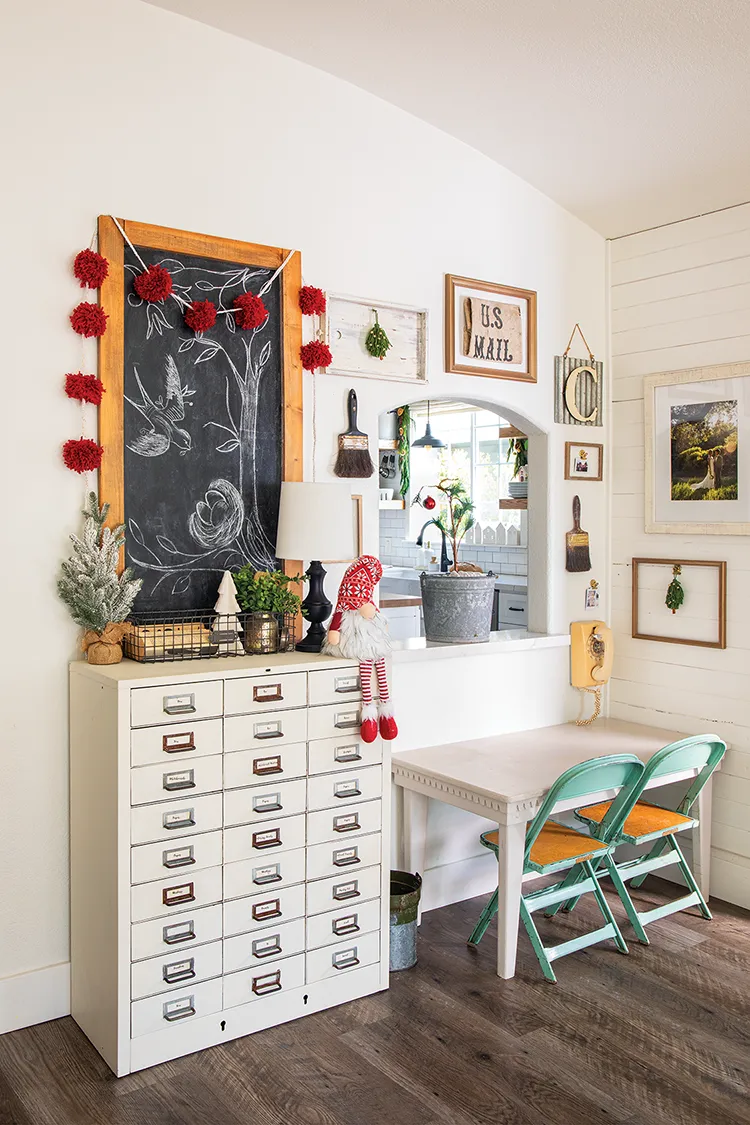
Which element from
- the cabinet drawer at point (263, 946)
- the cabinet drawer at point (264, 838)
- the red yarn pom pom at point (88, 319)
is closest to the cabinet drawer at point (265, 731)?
the cabinet drawer at point (264, 838)

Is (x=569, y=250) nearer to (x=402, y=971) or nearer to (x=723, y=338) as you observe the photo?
(x=723, y=338)

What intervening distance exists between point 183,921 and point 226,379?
1.72 metres

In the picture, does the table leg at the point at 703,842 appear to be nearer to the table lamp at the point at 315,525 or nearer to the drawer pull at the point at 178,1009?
the table lamp at the point at 315,525

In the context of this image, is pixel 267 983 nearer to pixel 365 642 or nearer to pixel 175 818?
pixel 175 818

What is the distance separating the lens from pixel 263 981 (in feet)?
9.59

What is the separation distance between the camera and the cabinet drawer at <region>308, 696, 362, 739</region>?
9.93 feet

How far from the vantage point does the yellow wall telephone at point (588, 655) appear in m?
4.40

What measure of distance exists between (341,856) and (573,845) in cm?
89

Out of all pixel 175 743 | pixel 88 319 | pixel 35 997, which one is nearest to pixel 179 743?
pixel 175 743

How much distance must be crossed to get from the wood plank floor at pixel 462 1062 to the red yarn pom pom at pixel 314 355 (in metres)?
2.11

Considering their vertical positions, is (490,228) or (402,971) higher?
(490,228)

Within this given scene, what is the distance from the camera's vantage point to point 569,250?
4359 millimetres

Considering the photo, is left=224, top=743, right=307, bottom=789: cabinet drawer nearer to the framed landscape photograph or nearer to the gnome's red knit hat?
the gnome's red knit hat

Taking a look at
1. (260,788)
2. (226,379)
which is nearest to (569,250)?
(226,379)
